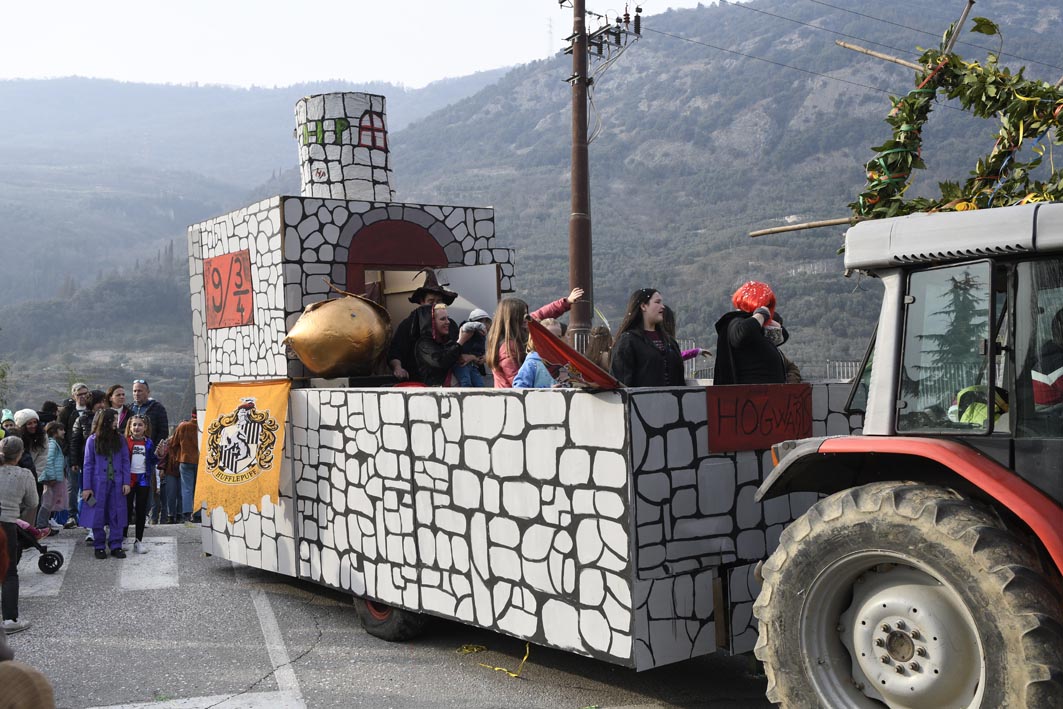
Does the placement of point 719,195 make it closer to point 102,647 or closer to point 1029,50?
point 1029,50

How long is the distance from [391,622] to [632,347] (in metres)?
2.57

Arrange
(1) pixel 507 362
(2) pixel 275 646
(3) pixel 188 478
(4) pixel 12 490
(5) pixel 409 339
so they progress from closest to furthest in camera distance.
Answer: (1) pixel 507 362
(2) pixel 275 646
(4) pixel 12 490
(5) pixel 409 339
(3) pixel 188 478

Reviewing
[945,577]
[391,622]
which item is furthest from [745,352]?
[391,622]

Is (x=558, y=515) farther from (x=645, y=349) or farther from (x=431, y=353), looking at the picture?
(x=431, y=353)

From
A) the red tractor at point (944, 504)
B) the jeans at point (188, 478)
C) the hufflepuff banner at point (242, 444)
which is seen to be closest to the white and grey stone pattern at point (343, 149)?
the hufflepuff banner at point (242, 444)

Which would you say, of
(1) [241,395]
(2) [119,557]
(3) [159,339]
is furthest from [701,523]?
(3) [159,339]

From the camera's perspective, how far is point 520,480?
616 cm

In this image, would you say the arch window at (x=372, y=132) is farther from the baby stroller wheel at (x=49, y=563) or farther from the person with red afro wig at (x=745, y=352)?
the person with red afro wig at (x=745, y=352)

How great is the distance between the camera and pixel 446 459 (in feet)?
22.2

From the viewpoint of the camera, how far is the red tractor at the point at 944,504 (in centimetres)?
384

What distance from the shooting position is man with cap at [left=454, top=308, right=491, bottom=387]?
8.27 metres

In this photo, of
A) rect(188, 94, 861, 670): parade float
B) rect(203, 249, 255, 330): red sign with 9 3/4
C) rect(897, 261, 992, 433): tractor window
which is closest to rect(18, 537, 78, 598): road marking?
rect(188, 94, 861, 670): parade float

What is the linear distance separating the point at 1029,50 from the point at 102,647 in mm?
127006

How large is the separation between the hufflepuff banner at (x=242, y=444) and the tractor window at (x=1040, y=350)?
589 cm
